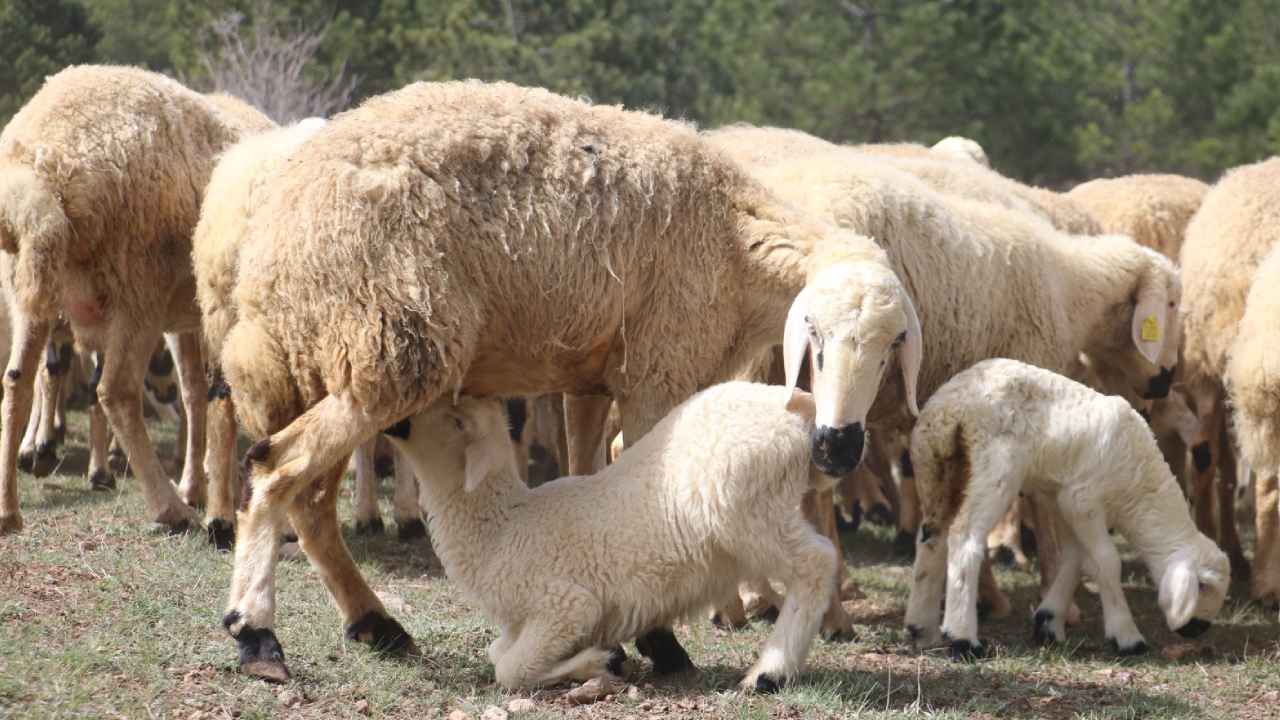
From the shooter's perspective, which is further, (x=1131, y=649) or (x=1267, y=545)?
(x=1267, y=545)

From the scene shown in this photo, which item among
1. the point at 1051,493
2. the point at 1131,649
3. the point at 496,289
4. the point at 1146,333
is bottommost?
the point at 1131,649

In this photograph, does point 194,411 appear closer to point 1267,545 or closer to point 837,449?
point 837,449

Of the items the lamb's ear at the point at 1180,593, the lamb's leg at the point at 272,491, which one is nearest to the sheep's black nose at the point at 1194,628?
the lamb's ear at the point at 1180,593

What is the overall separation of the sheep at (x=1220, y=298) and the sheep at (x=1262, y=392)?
0.61ft

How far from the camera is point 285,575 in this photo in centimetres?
777

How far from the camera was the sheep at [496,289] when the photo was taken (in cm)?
572

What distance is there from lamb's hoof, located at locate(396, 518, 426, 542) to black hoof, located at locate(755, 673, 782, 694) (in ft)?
12.9

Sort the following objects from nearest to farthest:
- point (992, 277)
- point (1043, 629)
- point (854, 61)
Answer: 1. point (1043, 629)
2. point (992, 277)
3. point (854, 61)

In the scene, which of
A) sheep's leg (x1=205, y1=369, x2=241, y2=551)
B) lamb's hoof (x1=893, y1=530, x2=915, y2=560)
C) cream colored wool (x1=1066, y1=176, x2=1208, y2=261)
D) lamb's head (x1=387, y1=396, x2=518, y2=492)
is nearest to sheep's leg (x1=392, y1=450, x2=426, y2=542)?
sheep's leg (x1=205, y1=369, x2=241, y2=551)

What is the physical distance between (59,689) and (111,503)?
4287 mm

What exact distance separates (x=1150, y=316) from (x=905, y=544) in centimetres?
221

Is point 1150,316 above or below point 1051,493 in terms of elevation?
above

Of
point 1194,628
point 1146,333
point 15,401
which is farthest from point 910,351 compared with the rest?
point 15,401

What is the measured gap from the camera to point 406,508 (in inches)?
367
